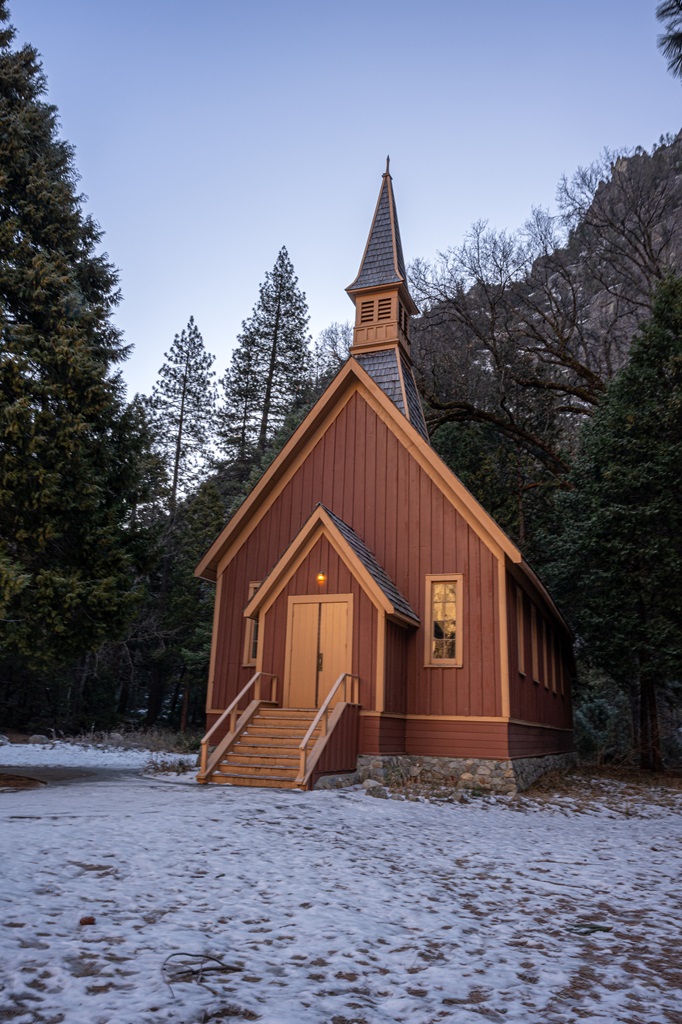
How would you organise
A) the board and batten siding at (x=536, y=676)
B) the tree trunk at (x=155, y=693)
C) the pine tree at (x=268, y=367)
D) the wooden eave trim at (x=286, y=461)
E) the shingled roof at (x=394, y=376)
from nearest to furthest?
the board and batten siding at (x=536, y=676)
the wooden eave trim at (x=286, y=461)
the shingled roof at (x=394, y=376)
the tree trunk at (x=155, y=693)
the pine tree at (x=268, y=367)

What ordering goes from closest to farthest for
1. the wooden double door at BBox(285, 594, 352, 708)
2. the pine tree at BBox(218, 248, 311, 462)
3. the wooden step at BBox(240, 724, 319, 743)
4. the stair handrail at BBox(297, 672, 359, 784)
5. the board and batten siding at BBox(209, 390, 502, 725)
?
the stair handrail at BBox(297, 672, 359, 784)
the wooden step at BBox(240, 724, 319, 743)
the wooden double door at BBox(285, 594, 352, 708)
the board and batten siding at BBox(209, 390, 502, 725)
the pine tree at BBox(218, 248, 311, 462)

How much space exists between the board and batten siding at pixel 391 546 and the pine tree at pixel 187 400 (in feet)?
75.0

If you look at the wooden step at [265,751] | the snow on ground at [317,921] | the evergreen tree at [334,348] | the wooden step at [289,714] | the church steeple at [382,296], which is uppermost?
the evergreen tree at [334,348]

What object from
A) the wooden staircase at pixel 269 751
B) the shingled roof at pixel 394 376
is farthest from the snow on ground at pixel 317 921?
the shingled roof at pixel 394 376

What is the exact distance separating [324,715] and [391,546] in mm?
4161

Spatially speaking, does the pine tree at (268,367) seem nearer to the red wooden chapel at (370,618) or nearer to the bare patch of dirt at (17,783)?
the red wooden chapel at (370,618)

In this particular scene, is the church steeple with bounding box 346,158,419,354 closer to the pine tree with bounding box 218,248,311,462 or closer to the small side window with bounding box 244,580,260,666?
the small side window with bounding box 244,580,260,666

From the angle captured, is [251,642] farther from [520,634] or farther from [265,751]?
[520,634]

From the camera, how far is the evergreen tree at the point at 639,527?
1872cm

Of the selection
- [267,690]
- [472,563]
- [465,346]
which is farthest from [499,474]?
[267,690]

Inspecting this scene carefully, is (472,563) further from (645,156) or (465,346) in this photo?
(645,156)

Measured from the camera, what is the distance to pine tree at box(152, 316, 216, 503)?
38719 millimetres

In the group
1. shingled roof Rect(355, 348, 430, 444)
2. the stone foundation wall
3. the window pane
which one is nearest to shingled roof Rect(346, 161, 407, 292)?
shingled roof Rect(355, 348, 430, 444)

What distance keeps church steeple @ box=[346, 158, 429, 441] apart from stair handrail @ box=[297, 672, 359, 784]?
240 inches
